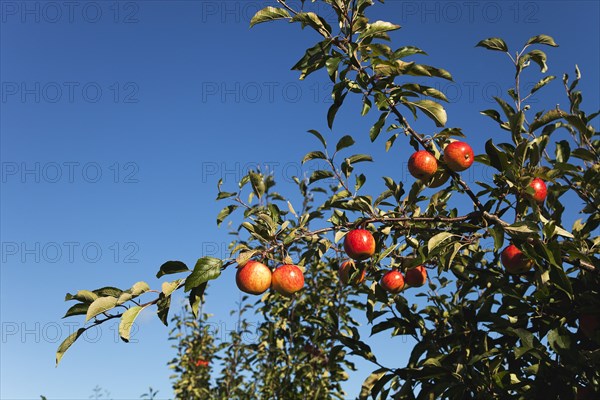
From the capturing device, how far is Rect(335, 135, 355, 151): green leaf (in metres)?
3.44

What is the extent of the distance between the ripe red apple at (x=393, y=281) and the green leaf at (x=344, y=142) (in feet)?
2.92

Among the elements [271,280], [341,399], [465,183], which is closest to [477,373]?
[465,183]

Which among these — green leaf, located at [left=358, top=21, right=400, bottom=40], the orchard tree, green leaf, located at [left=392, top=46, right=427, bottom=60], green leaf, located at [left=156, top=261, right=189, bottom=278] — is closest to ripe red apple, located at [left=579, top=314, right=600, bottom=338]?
the orchard tree

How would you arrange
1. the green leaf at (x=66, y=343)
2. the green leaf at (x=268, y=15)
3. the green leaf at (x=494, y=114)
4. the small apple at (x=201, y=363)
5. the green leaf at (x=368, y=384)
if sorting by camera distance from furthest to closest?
the small apple at (x=201, y=363) → the green leaf at (x=368, y=384) → the green leaf at (x=494, y=114) → the green leaf at (x=268, y=15) → the green leaf at (x=66, y=343)

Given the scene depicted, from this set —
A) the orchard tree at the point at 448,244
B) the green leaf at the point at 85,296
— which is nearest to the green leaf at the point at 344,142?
the orchard tree at the point at 448,244

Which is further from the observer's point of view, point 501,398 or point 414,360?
point 414,360

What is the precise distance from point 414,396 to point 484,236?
1173 millimetres

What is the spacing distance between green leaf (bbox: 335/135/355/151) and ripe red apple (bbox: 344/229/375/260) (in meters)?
0.60

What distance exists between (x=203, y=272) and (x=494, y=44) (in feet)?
7.57

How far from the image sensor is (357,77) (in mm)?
2930

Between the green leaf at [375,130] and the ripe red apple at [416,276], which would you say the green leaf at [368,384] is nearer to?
the ripe red apple at [416,276]

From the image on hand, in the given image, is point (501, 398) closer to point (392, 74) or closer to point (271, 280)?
point (271, 280)

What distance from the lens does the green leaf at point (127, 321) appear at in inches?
96.0

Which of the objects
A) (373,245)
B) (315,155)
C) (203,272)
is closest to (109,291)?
(203,272)
